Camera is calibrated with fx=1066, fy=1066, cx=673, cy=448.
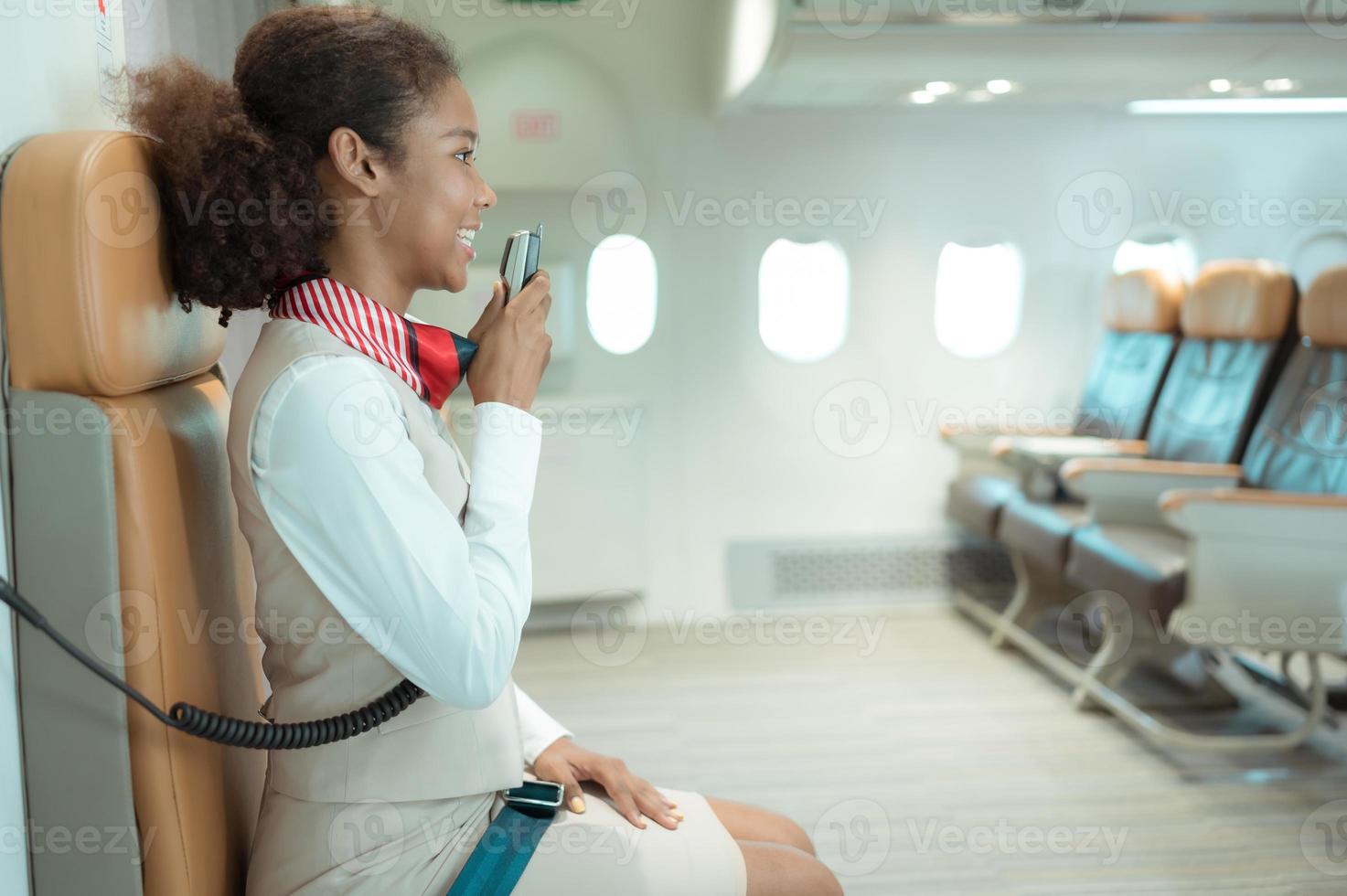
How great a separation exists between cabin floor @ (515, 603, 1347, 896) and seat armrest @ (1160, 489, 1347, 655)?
1.40ft

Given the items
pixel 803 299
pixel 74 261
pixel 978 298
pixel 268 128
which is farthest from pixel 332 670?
pixel 978 298

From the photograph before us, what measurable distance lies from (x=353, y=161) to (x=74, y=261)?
32 cm

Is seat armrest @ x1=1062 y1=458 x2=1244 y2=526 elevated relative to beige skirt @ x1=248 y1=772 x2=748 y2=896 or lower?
lower

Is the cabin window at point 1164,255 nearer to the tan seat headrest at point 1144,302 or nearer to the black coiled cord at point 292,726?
the tan seat headrest at point 1144,302

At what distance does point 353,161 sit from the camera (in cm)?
115

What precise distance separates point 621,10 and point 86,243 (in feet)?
12.6

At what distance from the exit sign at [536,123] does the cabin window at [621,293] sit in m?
0.52

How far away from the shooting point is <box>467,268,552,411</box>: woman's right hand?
3.83 ft

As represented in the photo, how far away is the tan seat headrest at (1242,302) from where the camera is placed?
12.7 ft

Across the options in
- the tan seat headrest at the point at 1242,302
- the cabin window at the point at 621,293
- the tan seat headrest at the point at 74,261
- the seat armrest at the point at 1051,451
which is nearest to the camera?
the tan seat headrest at the point at 74,261

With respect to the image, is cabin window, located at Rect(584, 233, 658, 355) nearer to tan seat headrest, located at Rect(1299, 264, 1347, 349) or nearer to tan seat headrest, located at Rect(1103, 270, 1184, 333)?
tan seat headrest, located at Rect(1103, 270, 1184, 333)

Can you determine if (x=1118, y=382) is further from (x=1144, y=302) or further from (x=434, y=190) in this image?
(x=434, y=190)

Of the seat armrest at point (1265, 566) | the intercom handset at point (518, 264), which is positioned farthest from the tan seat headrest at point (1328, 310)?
the intercom handset at point (518, 264)

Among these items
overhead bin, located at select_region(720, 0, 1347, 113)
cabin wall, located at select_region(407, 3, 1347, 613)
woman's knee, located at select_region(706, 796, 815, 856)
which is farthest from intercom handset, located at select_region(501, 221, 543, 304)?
cabin wall, located at select_region(407, 3, 1347, 613)
